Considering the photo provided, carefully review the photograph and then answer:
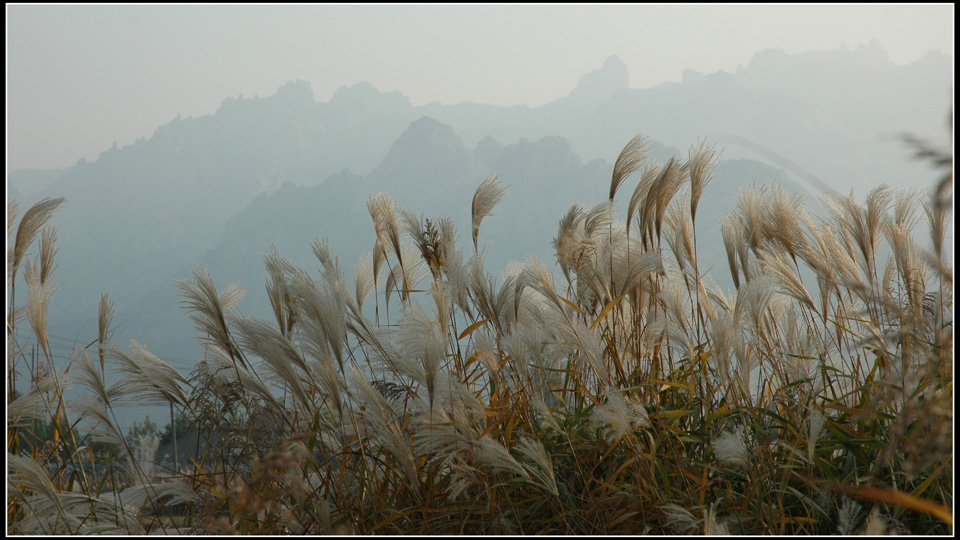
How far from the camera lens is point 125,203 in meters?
70.0

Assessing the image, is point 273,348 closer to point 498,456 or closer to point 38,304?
point 498,456

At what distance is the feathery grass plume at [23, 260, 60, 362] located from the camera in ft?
6.91

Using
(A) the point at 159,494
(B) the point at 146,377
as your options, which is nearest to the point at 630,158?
(B) the point at 146,377

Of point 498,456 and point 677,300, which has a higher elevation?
point 677,300

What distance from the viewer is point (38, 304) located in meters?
2.12

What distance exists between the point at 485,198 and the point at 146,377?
124cm

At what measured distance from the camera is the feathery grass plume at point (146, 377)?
1.76 meters

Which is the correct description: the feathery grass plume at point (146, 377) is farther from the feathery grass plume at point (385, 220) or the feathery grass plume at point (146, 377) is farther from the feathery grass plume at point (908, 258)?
the feathery grass plume at point (908, 258)

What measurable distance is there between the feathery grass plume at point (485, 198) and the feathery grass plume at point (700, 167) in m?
0.65

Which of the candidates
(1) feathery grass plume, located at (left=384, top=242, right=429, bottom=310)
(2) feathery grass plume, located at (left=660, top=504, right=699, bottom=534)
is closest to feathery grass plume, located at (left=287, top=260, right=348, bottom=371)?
(1) feathery grass plume, located at (left=384, top=242, right=429, bottom=310)

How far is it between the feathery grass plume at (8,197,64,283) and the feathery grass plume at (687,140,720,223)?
2.16m

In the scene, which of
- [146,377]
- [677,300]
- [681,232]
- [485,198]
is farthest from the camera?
[485,198]

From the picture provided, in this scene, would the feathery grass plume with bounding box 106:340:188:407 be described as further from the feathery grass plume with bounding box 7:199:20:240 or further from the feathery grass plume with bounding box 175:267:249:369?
the feathery grass plume with bounding box 7:199:20:240

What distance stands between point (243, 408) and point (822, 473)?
179 cm
